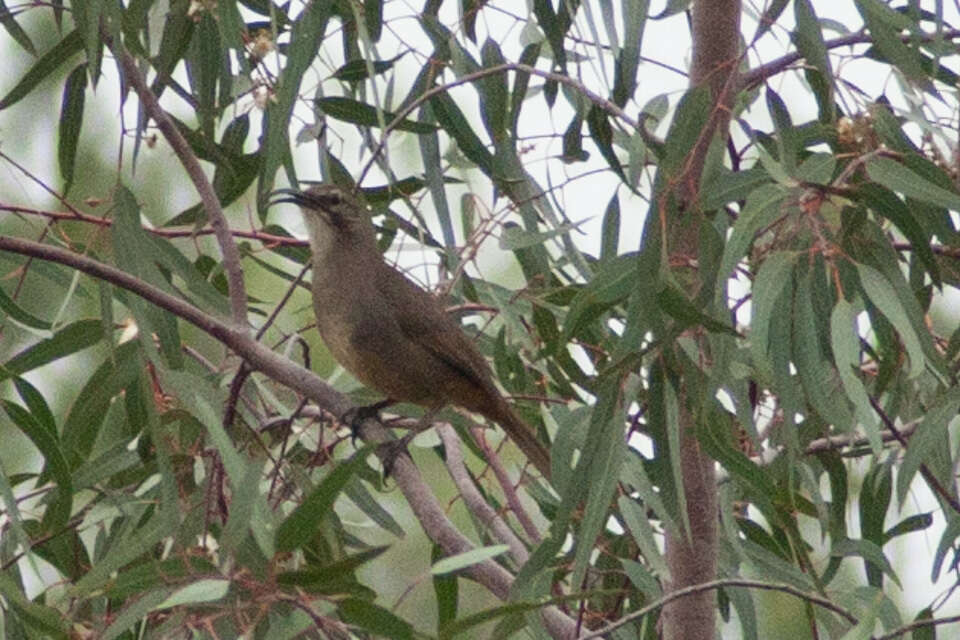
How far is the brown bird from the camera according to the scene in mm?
4613

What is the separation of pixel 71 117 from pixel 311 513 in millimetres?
1792

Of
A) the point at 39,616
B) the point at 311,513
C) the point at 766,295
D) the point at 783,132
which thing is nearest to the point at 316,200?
the point at 783,132

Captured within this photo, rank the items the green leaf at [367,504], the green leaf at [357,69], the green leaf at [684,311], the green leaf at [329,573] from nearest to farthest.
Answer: the green leaf at [329,573], the green leaf at [684,311], the green leaf at [357,69], the green leaf at [367,504]

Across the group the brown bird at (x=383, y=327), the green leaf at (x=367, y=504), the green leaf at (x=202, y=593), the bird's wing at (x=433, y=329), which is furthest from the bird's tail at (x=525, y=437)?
the green leaf at (x=202, y=593)

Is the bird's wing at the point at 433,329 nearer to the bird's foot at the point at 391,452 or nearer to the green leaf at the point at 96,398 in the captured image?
the bird's foot at the point at 391,452

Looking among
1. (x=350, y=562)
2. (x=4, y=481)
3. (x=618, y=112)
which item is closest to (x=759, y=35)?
(x=618, y=112)

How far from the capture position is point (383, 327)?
4.80m

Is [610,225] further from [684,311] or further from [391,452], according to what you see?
[684,311]

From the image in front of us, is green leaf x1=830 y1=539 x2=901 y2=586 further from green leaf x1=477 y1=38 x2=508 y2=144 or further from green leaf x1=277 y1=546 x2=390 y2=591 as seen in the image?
green leaf x1=277 y1=546 x2=390 y2=591

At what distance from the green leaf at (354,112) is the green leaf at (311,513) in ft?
4.85

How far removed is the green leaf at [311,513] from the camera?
253 centimetres

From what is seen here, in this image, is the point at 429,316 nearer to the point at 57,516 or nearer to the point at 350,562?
the point at 57,516

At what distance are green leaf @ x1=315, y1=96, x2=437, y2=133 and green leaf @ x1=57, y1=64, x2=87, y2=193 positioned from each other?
1.78 feet

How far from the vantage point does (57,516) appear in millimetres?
3529
